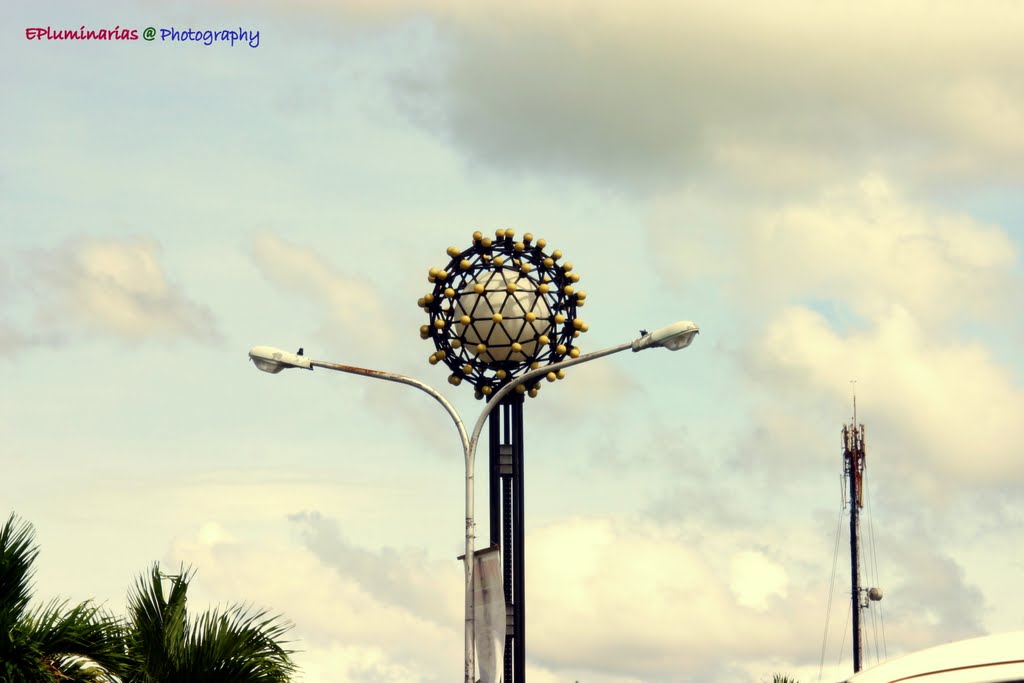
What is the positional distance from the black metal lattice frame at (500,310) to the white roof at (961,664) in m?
18.2

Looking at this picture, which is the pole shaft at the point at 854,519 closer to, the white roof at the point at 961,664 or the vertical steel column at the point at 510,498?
the vertical steel column at the point at 510,498

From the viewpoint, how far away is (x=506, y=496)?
2720 cm

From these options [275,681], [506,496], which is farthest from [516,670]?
[275,681]

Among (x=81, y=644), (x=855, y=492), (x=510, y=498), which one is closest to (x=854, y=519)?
(x=855, y=492)

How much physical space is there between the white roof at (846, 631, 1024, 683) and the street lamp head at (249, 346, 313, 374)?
14.6 meters

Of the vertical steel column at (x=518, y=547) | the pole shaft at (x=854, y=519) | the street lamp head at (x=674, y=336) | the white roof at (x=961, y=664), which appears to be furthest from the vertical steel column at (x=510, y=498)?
the pole shaft at (x=854, y=519)

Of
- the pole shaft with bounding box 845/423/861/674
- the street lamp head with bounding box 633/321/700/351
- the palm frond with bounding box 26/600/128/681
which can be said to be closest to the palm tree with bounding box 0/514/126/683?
the palm frond with bounding box 26/600/128/681

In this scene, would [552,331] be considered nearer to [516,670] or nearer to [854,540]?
[516,670]

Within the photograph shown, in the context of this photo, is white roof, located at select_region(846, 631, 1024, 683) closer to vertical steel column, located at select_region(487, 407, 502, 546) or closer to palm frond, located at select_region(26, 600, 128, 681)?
palm frond, located at select_region(26, 600, 128, 681)

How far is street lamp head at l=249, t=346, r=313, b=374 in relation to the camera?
21969 mm

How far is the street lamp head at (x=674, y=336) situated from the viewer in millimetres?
20547

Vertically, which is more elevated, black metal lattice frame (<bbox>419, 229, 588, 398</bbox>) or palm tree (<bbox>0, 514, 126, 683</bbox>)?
black metal lattice frame (<bbox>419, 229, 588, 398</bbox>)

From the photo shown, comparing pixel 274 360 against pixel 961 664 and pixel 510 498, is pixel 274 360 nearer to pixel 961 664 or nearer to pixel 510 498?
pixel 510 498

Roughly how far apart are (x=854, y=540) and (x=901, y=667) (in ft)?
146
